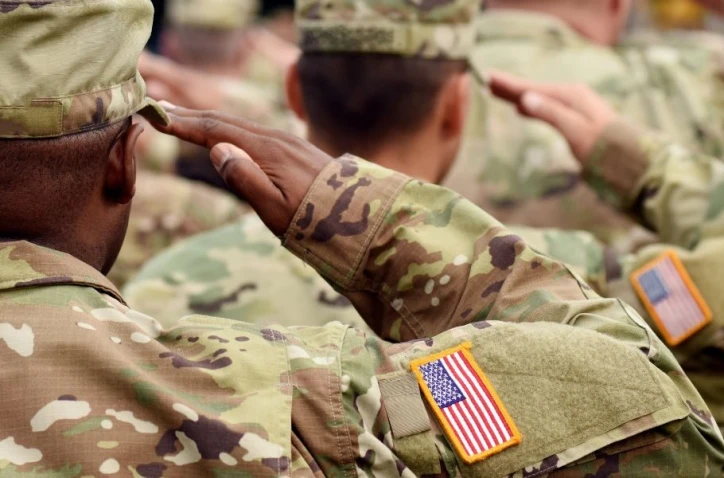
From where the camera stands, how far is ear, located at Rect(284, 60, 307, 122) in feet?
7.79

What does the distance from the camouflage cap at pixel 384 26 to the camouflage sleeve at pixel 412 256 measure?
743 millimetres

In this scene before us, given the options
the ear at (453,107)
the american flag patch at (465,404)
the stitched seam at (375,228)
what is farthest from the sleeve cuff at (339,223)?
the ear at (453,107)

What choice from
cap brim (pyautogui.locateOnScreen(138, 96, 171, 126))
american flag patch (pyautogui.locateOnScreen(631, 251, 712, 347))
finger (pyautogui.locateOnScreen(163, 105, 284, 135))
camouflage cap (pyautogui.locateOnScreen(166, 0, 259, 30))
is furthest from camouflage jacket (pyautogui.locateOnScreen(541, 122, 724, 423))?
camouflage cap (pyautogui.locateOnScreen(166, 0, 259, 30))

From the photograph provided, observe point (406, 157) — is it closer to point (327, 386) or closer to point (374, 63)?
point (374, 63)

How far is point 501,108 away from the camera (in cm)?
321

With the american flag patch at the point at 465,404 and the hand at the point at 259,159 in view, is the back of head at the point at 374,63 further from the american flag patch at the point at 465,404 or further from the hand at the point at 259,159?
the american flag patch at the point at 465,404

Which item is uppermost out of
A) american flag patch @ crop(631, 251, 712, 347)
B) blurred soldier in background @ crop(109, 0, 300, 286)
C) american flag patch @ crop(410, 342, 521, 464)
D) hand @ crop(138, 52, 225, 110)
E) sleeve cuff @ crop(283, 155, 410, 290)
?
sleeve cuff @ crop(283, 155, 410, 290)

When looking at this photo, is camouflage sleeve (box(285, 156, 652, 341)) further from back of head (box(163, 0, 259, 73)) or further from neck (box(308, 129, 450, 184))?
back of head (box(163, 0, 259, 73))

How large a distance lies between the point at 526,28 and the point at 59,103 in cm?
240

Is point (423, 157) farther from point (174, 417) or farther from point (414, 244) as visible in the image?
point (174, 417)

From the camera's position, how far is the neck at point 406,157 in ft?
7.29

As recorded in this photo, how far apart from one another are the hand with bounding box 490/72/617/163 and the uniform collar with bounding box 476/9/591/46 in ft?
2.97

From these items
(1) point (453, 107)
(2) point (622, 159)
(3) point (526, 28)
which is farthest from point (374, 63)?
(3) point (526, 28)

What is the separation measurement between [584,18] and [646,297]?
1.77 meters
